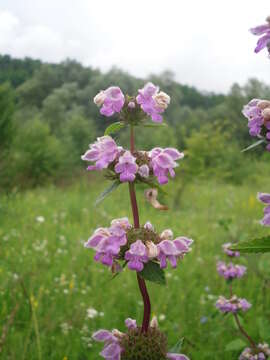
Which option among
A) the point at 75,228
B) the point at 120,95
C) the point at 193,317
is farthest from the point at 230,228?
the point at 75,228

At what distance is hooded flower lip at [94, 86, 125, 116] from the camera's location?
45.1 inches

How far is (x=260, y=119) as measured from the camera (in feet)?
3.31

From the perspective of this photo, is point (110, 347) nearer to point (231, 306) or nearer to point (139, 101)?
point (139, 101)

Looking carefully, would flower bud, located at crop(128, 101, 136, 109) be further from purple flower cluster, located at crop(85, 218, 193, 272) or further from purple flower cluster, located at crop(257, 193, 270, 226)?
purple flower cluster, located at crop(257, 193, 270, 226)

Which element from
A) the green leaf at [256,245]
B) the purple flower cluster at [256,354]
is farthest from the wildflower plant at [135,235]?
the purple flower cluster at [256,354]

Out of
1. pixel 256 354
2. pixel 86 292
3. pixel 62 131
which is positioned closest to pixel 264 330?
pixel 256 354

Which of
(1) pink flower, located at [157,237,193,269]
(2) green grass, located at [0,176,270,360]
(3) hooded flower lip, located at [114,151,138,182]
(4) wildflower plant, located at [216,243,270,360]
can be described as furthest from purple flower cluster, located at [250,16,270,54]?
(2) green grass, located at [0,176,270,360]

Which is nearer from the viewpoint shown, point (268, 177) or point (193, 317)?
point (193, 317)

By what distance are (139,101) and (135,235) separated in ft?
1.38

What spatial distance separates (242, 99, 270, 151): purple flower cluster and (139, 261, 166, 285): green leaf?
1.48 feet

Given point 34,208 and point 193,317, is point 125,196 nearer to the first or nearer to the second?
point 34,208

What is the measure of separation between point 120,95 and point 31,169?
36.3 feet

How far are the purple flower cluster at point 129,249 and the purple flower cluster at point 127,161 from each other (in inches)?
6.7

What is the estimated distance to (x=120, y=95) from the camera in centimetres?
115
